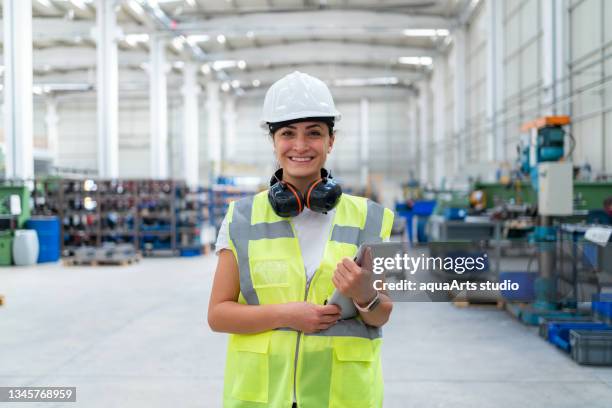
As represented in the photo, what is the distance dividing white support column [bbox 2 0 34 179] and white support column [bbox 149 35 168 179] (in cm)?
739

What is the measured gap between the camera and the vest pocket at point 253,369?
5.53ft

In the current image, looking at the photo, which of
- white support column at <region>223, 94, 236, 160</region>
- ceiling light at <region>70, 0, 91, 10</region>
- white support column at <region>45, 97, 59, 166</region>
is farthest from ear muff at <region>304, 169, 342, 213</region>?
white support column at <region>45, 97, 59, 166</region>

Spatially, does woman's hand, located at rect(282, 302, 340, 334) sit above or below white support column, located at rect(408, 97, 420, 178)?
below

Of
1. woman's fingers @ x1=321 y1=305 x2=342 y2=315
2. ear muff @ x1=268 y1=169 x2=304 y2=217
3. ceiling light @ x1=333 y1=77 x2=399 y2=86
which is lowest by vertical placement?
woman's fingers @ x1=321 y1=305 x2=342 y2=315

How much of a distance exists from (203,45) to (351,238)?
26.6m

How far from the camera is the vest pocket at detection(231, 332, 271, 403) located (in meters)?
1.68

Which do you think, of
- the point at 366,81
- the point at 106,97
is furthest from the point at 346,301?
the point at 366,81

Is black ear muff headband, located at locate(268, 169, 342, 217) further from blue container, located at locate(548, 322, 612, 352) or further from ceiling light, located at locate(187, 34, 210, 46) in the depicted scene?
ceiling light, located at locate(187, 34, 210, 46)

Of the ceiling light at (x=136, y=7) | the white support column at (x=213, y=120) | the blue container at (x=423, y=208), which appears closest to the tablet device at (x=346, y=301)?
the blue container at (x=423, y=208)

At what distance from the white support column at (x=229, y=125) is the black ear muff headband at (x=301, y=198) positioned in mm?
34772

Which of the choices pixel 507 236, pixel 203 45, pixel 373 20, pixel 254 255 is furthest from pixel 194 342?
pixel 203 45

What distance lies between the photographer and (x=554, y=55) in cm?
1338

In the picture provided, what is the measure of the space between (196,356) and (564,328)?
399cm

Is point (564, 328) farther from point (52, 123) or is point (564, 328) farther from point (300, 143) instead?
point (52, 123)
